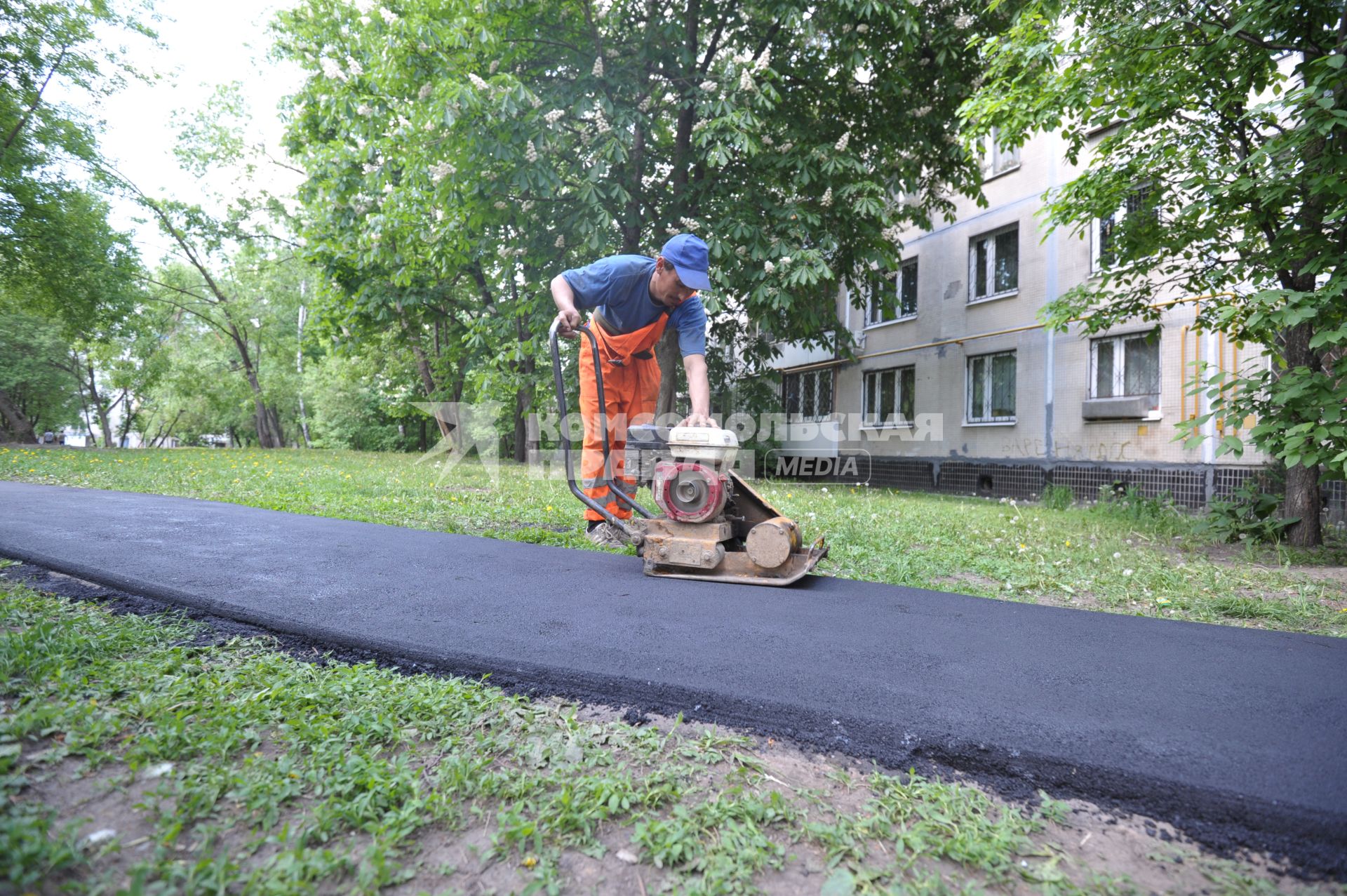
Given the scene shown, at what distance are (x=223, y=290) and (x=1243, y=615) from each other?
31.0 m

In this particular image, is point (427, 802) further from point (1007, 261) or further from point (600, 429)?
point (1007, 261)

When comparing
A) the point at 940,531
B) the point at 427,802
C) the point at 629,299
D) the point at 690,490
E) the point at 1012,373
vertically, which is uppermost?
the point at 1012,373

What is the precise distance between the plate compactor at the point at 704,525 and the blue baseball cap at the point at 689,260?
826mm

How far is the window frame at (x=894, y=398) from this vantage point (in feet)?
47.4

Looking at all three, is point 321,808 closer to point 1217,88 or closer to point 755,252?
point 1217,88

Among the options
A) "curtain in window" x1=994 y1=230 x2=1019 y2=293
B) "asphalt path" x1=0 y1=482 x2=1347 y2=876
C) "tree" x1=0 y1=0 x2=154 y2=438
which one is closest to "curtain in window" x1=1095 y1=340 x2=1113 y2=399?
"curtain in window" x1=994 y1=230 x2=1019 y2=293

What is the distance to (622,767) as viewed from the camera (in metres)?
1.69

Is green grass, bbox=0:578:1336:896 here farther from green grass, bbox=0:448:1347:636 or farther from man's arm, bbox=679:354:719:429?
green grass, bbox=0:448:1347:636

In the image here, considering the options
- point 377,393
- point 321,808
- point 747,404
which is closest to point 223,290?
point 377,393

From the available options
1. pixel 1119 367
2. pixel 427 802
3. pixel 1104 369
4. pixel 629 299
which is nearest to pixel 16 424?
pixel 629 299

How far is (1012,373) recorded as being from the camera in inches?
484

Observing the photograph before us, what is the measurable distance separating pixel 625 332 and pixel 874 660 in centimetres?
265

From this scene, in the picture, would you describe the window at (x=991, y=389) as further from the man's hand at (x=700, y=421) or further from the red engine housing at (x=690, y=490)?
the red engine housing at (x=690, y=490)

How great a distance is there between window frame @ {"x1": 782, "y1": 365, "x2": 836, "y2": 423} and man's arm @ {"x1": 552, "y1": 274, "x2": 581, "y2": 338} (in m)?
12.7
